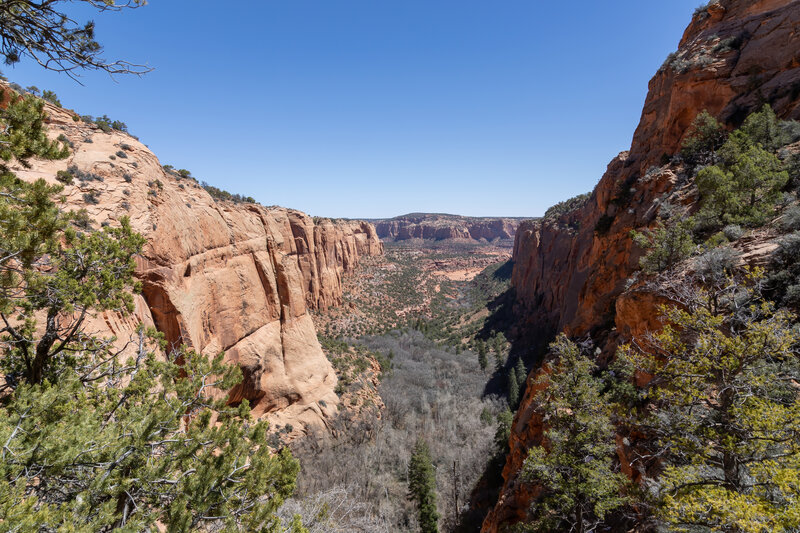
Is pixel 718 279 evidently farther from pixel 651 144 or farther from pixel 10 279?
pixel 651 144

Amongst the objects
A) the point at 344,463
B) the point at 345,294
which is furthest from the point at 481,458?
the point at 345,294

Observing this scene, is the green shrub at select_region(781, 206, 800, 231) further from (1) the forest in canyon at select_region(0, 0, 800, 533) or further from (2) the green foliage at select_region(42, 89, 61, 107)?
(2) the green foliage at select_region(42, 89, 61, 107)

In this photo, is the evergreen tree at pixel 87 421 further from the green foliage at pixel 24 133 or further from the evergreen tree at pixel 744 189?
the evergreen tree at pixel 744 189

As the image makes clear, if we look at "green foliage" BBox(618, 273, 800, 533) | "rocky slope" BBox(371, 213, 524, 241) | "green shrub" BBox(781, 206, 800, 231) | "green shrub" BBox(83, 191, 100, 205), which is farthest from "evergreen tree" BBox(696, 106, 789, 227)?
"rocky slope" BBox(371, 213, 524, 241)

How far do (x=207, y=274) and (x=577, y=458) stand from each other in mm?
19272

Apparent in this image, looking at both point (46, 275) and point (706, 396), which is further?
point (706, 396)

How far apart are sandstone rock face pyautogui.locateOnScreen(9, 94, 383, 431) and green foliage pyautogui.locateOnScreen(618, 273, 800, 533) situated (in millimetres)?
11478

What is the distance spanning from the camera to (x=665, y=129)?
79.4ft

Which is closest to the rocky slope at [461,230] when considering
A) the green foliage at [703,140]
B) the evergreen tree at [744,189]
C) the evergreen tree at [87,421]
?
the green foliage at [703,140]

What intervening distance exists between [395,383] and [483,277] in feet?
221

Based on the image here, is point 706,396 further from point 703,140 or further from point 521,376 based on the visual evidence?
point 521,376

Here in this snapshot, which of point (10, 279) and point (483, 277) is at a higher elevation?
point (10, 279)

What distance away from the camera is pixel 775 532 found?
400 cm

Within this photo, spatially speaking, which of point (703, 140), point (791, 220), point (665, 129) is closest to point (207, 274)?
point (791, 220)
